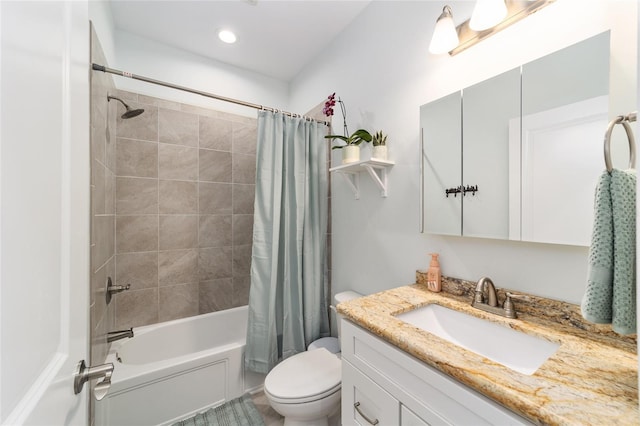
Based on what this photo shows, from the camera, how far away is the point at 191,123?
6.88 feet

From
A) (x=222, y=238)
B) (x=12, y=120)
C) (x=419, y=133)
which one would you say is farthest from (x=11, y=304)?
(x=222, y=238)

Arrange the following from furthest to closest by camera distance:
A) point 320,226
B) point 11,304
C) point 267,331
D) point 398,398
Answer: point 320,226
point 267,331
point 398,398
point 11,304

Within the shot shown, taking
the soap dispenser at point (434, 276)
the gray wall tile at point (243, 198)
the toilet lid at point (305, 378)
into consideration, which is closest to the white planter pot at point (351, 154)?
the soap dispenser at point (434, 276)

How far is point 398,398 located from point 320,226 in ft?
4.09

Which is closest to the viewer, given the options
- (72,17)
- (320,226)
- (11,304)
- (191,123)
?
(11,304)

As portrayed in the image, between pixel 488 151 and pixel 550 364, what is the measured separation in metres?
0.74

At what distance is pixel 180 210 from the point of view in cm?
205

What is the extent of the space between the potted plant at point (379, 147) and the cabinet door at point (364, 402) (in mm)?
1043

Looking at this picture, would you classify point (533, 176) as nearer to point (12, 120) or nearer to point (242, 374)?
point (12, 120)

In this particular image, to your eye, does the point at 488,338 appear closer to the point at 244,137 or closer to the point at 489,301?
the point at 489,301

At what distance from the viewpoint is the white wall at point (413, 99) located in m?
0.82

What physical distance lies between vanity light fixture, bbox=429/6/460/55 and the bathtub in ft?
6.76

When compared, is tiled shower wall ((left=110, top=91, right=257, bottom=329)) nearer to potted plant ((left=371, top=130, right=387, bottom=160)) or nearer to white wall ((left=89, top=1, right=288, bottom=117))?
white wall ((left=89, top=1, right=288, bottom=117))

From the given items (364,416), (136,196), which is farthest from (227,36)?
(364,416)
